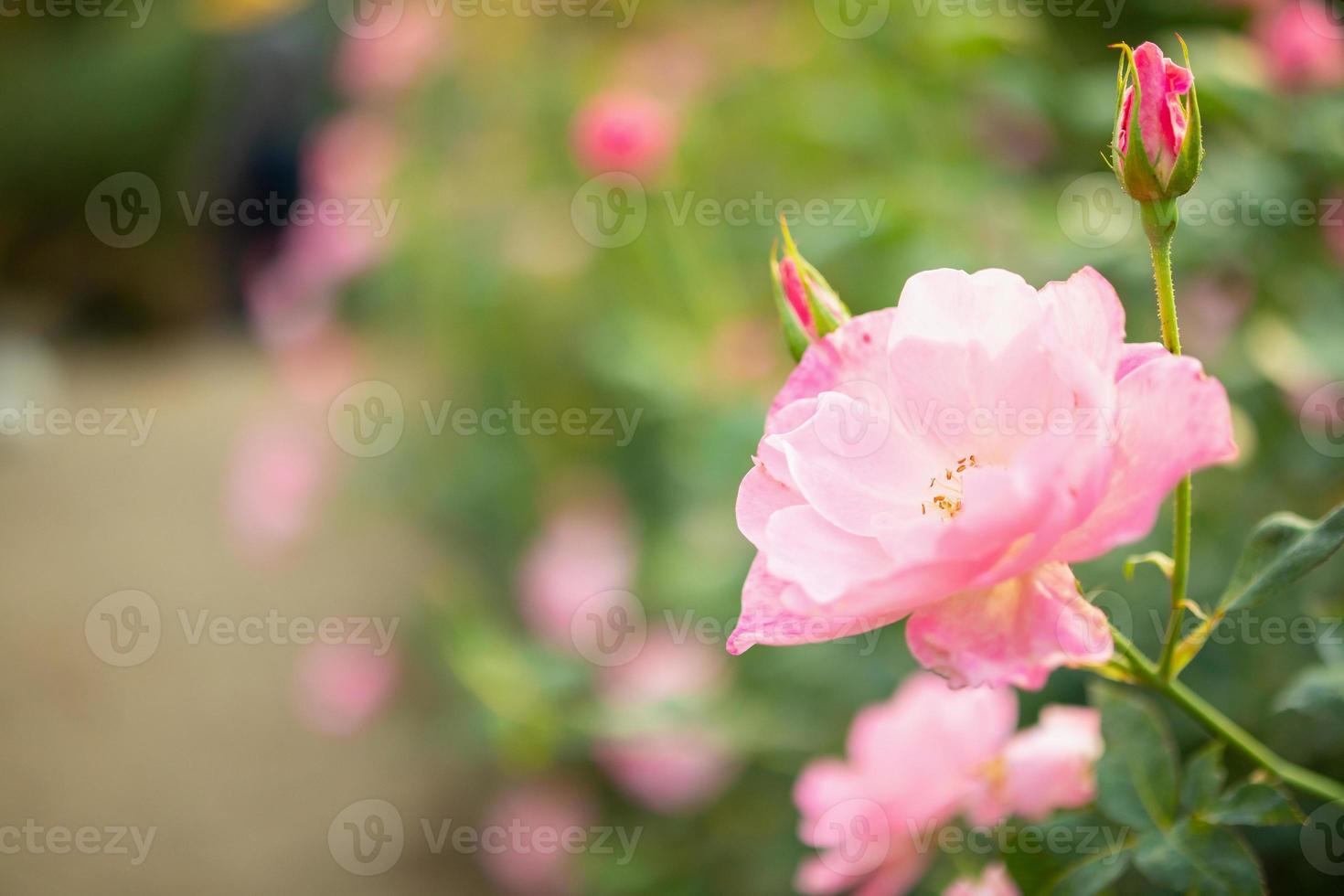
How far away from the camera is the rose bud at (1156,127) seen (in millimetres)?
355

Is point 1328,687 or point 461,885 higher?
point 1328,687

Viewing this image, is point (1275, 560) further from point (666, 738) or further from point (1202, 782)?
point (666, 738)

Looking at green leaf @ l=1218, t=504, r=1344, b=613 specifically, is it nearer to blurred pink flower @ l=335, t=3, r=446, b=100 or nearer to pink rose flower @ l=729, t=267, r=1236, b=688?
pink rose flower @ l=729, t=267, r=1236, b=688

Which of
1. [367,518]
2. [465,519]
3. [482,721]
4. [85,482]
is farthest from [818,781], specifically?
[85,482]

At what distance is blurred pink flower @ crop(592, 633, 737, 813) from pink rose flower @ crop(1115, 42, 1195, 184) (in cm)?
70

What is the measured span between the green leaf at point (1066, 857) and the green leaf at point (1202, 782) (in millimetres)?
25

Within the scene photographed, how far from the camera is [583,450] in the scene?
166 cm

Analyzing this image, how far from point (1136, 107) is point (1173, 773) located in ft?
0.75

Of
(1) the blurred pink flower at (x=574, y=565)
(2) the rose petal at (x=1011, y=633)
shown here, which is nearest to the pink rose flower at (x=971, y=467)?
(2) the rose petal at (x=1011, y=633)

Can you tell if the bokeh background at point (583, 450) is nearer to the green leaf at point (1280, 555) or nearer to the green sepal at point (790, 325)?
the green leaf at point (1280, 555)

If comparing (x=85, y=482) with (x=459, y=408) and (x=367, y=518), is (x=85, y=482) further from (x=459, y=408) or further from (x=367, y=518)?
(x=459, y=408)

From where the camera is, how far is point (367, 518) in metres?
2.31

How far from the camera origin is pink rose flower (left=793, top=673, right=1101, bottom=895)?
44cm

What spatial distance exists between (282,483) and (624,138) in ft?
3.26
